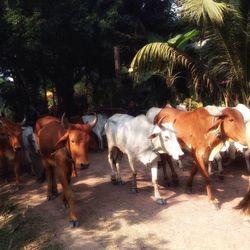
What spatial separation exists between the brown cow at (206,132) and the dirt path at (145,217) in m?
0.52

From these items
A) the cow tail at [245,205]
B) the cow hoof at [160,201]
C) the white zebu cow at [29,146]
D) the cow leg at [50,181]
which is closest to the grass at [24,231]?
the cow leg at [50,181]

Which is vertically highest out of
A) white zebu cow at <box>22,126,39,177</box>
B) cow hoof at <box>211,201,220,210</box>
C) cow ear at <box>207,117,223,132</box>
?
cow ear at <box>207,117,223,132</box>

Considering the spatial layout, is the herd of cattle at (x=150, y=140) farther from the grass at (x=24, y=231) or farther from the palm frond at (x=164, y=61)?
the palm frond at (x=164, y=61)

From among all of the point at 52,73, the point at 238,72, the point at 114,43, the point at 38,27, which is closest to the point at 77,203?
the point at 238,72

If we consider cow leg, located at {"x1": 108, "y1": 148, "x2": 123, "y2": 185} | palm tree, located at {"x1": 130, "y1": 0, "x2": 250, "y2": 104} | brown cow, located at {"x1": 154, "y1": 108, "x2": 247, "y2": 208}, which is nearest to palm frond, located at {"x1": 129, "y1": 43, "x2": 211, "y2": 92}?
palm tree, located at {"x1": 130, "y1": 0, "x2": 250, "y2": 104}

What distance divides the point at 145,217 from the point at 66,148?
1.78 meters

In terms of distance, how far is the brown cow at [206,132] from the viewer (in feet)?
24.0

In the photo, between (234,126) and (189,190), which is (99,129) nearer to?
(189,190)

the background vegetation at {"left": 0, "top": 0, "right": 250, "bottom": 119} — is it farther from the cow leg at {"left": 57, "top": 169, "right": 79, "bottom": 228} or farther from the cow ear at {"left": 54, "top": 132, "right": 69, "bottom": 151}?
the cow leg at {"left": 57, "top": 169, "right": 79, "bottom": 228}

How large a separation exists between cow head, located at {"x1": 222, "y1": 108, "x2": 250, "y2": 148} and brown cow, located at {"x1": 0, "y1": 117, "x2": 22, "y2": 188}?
14.7ft

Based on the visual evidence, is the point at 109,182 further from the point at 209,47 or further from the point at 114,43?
the point at 114,43

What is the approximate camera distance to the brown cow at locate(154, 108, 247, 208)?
7301 millimetres

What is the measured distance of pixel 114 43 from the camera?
1499cm

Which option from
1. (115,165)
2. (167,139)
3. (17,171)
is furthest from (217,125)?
(17,171)
